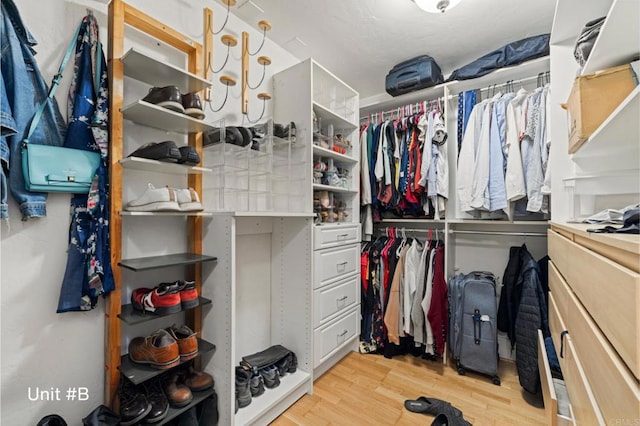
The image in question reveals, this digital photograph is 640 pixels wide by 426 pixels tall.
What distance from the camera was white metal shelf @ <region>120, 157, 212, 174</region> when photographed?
1.17 meters

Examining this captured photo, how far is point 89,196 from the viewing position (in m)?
1.14

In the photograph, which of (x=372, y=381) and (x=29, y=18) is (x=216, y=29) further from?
(x=372, y=381)

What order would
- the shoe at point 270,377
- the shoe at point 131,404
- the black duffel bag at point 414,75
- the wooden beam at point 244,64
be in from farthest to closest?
the black duffel bag at point 414,75
the wooden beam at point 244,64
the shoe at point 270,377
the shoe at point 131,404

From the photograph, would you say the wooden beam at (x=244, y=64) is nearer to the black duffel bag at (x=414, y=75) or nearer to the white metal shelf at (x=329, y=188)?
the white metal shelf at (x=329, y=188)

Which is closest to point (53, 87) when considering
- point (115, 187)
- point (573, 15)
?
point (115, 187)

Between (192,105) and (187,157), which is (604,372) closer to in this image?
(187,157)

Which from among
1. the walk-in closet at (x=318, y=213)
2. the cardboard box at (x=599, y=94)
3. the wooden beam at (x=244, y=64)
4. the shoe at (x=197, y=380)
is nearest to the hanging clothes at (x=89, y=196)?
the walk-in closet at (x=318, y=213)

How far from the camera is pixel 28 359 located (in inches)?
41.2

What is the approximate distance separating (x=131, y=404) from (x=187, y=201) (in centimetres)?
84

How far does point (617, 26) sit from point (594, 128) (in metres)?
0.30

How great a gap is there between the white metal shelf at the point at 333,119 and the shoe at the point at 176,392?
5.63ft

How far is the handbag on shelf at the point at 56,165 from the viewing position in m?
0.99

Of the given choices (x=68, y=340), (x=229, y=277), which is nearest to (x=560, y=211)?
(x=229, y=277)

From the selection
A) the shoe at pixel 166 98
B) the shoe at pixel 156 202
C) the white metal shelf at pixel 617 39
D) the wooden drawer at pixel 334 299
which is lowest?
the wooden drawer at pixel 334 299
